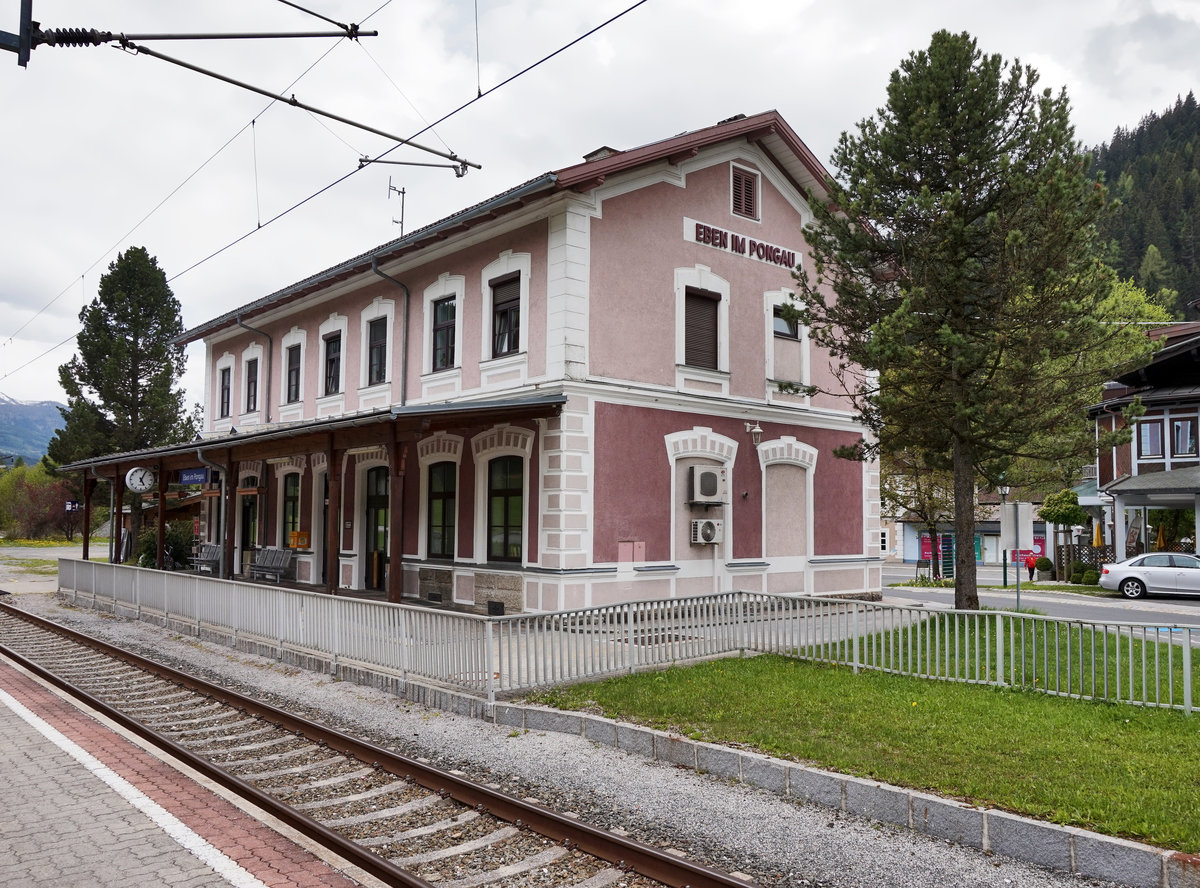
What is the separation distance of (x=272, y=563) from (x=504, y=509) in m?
9.41

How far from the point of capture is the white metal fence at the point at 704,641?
9.41 m

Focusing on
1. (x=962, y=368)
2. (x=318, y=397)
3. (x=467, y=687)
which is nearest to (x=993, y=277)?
(x=962, y=368)

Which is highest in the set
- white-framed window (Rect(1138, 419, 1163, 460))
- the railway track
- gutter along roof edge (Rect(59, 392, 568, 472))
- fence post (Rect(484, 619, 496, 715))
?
white-framed window (Rect(1138, 419, 1163, 460))

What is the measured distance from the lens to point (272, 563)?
22.8 m

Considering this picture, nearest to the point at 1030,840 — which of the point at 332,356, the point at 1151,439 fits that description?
the point at 332,356

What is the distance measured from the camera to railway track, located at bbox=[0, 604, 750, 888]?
17.6 ft

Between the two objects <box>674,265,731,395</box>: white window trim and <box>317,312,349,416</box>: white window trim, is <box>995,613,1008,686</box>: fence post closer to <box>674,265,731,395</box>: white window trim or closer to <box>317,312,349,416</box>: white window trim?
<box>674,265,731,395</box>: white window trim

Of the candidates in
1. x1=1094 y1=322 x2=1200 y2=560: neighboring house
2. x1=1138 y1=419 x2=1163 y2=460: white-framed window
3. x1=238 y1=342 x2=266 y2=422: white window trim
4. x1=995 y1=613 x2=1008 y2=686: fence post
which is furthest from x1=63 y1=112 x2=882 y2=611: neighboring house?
x1=1138 y1=419 x2=1163 y2=460: white-framed window

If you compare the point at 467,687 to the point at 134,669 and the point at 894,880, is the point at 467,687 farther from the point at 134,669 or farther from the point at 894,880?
the point at 134,669

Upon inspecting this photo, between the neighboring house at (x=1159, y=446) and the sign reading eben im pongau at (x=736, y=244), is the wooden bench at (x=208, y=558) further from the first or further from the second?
the neighboring house at (x=1159, y=446)

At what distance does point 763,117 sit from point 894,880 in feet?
50.7

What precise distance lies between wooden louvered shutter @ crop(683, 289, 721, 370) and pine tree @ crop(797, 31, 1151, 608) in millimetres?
2522

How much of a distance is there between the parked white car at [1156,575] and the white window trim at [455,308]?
20.9m

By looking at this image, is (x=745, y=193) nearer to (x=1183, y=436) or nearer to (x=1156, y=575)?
(x=1156, y=575)
